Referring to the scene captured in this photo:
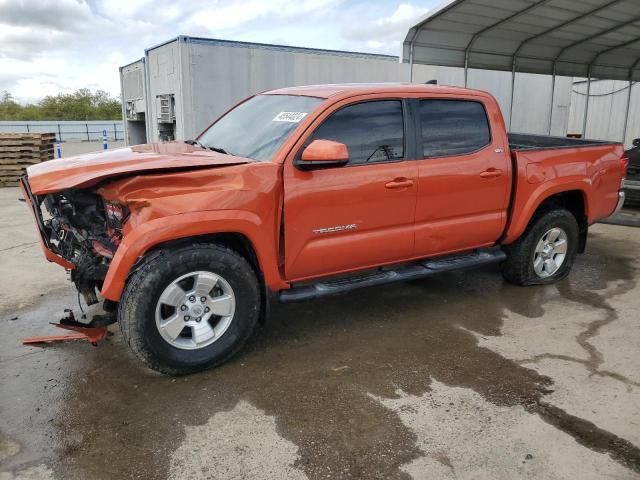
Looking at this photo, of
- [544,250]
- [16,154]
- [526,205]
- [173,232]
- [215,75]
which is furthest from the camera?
[16,154]

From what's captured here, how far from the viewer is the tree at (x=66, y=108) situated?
61.8 m

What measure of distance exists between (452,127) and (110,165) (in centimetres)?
268

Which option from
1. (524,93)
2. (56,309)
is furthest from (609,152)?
(524,93)

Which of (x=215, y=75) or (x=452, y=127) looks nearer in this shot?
(x=452, y=127)

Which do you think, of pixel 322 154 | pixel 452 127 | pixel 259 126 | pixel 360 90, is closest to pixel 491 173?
pixel 452 127

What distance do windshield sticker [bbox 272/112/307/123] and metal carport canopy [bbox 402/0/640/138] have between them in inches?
227

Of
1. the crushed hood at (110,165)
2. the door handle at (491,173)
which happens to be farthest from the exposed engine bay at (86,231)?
the door handle at (491,173)

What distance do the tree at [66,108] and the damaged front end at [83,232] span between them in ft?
204

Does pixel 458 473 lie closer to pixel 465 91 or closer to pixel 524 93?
pixel 465 91

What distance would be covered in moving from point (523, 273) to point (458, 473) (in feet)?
10.2

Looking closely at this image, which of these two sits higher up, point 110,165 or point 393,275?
point 110,165

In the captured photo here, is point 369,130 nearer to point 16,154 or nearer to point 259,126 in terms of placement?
point 259,126

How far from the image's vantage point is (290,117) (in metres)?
4.05

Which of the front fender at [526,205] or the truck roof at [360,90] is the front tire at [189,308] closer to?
the truck roof at [360,90]
